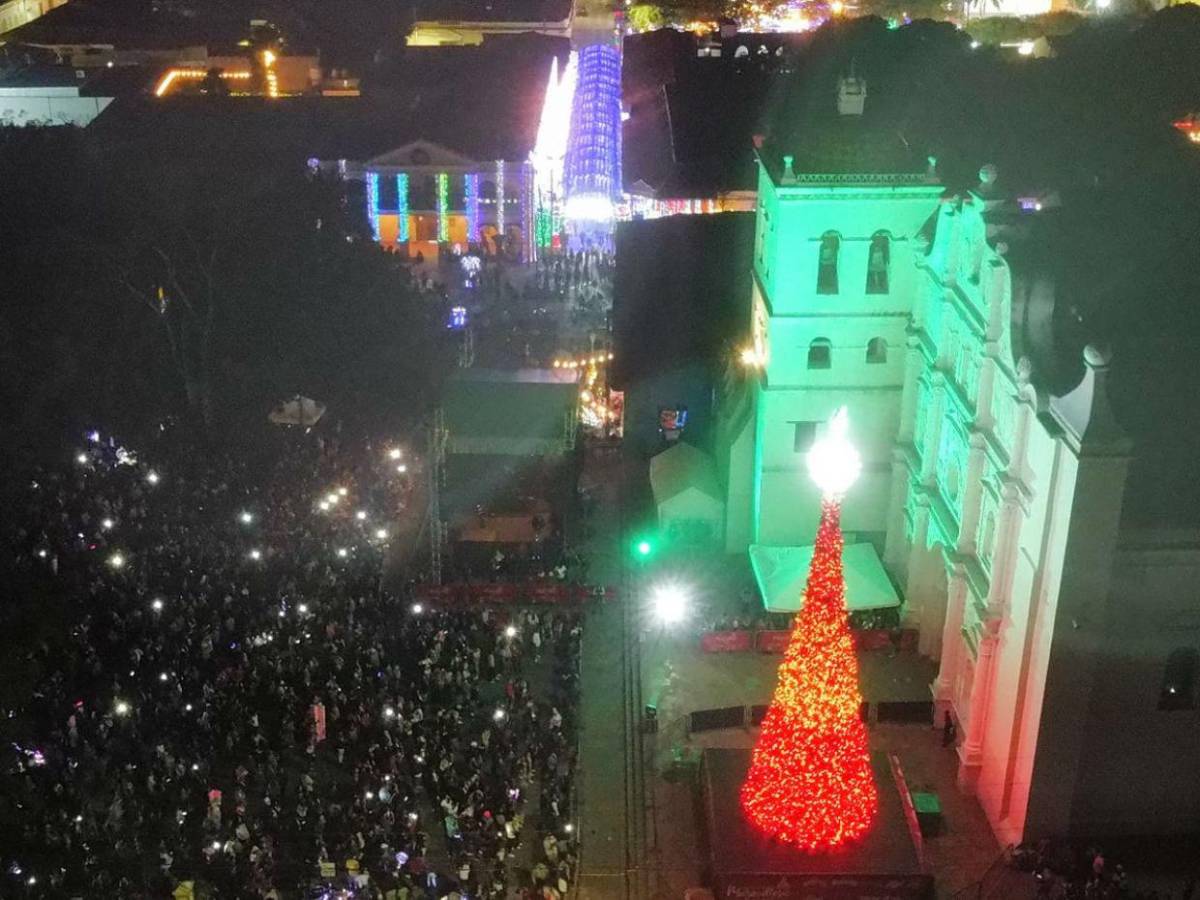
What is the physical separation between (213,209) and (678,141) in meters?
24.7

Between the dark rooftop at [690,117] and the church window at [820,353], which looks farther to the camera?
the dark rooftop at [690,117]

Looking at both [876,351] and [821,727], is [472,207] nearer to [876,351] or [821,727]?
[876,351]

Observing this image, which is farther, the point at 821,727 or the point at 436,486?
the point at 436,486

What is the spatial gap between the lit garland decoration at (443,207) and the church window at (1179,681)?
41.2 meters

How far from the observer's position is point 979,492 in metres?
29.9

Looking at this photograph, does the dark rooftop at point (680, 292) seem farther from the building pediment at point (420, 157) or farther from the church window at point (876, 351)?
the building pediment at point (420, 157)

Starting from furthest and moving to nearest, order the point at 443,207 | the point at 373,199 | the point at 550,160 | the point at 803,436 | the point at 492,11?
1. the point at 492,11
2. the point at 550,160
3. the point at 443,207
4. the point at 373,199
5. the point at 803,436

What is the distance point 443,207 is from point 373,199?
3.03 m

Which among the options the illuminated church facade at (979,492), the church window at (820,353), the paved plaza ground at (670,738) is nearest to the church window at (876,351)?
the illuminated church facade at (979,492)

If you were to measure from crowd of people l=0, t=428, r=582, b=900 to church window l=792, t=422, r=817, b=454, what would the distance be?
732 centimetres

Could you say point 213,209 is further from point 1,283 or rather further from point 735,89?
point 735,89

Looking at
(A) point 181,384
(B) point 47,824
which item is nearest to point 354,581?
(B) point 47,824

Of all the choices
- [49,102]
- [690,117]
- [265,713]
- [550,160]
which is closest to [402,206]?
[550,160]

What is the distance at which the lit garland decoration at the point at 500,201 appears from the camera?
6066 cm
